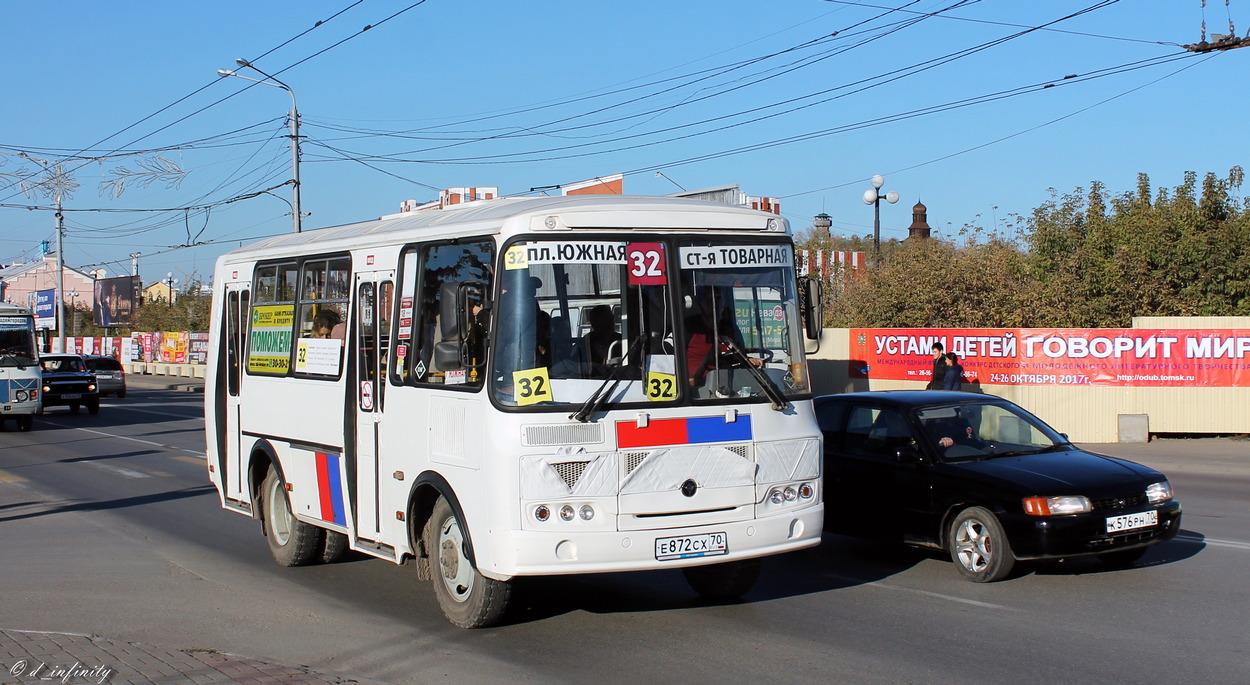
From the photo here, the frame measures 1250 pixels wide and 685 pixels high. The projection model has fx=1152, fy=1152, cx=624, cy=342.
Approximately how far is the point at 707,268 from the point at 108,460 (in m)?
16.4

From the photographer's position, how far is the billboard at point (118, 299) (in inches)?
3337

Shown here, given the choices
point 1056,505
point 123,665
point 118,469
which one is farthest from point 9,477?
point 1056,505

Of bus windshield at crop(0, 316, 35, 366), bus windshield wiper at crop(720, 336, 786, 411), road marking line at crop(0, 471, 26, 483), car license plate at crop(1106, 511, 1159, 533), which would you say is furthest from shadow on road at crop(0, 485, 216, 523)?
bus windshield at crop(0, 316, 35, 366)

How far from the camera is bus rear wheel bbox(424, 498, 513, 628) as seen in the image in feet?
23.4

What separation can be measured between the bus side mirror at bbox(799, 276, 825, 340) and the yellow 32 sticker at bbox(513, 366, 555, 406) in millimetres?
1957

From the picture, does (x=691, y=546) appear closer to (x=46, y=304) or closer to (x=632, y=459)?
(x=632, y=459)

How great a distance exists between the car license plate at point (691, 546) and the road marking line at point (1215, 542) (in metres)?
5.38

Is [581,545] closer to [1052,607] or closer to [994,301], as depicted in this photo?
[1052,607]

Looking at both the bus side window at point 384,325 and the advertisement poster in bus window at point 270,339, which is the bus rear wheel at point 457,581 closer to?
the bus side window at point 384,325

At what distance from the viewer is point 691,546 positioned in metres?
6.90

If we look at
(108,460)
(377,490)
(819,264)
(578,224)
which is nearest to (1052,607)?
(578,224)

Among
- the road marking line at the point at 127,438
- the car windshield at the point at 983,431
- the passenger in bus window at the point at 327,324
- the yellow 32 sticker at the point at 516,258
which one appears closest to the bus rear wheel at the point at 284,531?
the passenger in bus window at the point at 327,324

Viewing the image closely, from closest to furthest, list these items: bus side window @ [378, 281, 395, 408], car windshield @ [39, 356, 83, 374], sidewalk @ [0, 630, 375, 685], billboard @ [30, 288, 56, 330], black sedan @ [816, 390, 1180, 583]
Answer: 1. sidewalk @ [0, 630, 375, 685]
2. bus side window @ [378, 281, 395, 408]
3. black sedan @ [816, 390, 1180, 583]
4. car windshield @ [39, 356, 83, 374]
5. billboard @ [30, 288, 56, 330]

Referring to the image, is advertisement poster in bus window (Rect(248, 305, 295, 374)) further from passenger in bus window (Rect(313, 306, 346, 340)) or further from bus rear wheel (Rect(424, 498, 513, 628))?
bus rear wheel (Rect(424, 498, 513, 628))
